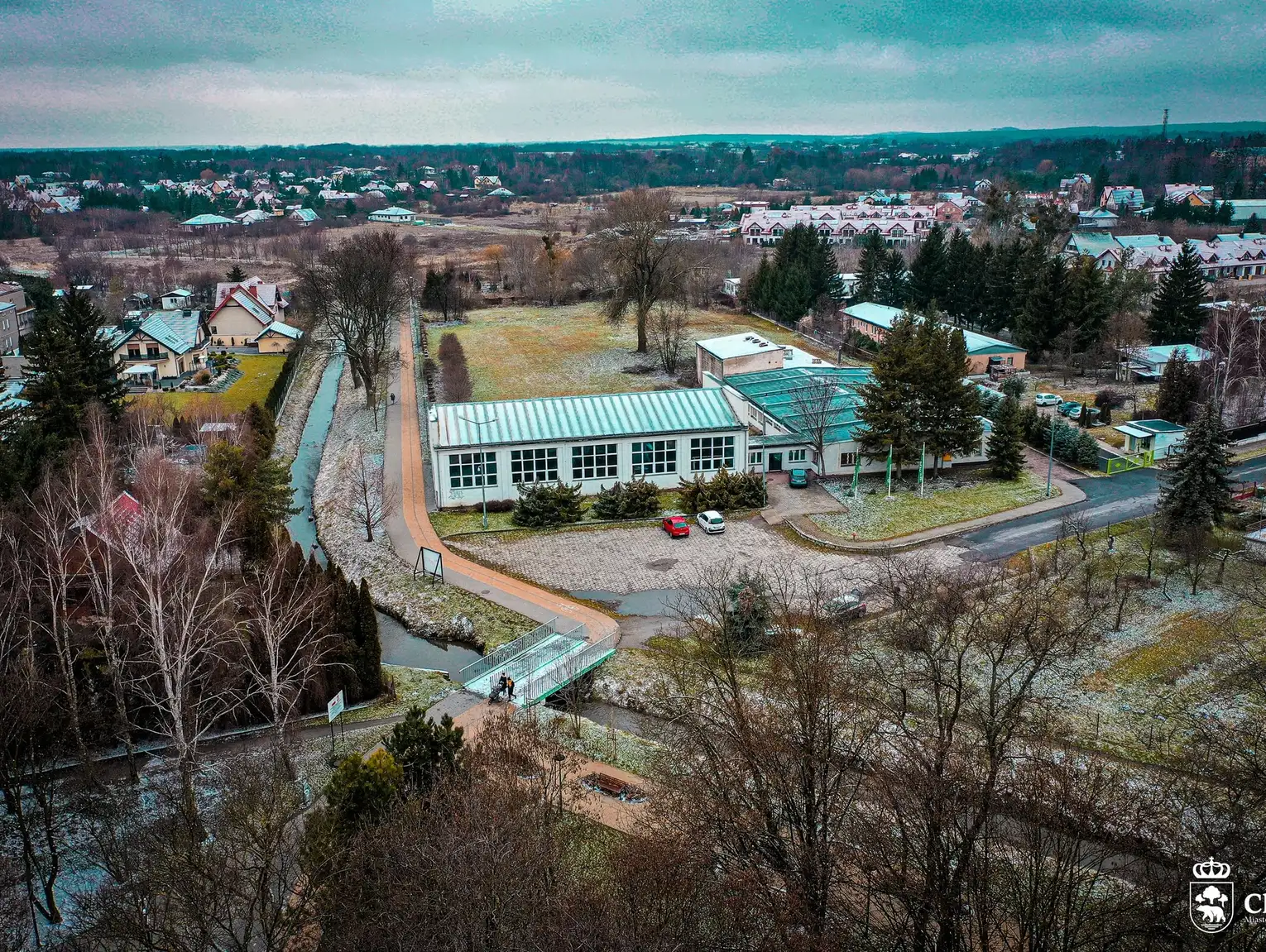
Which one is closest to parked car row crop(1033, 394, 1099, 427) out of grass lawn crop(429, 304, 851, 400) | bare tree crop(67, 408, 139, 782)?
grass lawn crop(429, 304, 851, 400)

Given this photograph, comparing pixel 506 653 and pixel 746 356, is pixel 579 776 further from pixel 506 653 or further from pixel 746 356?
pixel 746 356

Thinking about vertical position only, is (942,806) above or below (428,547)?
above

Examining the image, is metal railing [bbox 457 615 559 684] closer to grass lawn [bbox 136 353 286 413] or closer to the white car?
the white car

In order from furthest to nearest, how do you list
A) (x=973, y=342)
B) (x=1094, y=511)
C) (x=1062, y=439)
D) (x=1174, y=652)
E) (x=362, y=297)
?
1. (x=973, y=342)
2. (x=362, y=297)
3. (x=1062, y=439)
4. (x=1094, y=511)
5. (x=1174, y=652)

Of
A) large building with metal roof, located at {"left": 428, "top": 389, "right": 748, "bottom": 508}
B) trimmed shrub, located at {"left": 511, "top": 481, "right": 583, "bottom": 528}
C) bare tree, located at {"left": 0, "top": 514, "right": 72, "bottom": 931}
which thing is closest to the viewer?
bare tree, located at {"left": 0, "top": 514, "right": 72, "bottom": 931}

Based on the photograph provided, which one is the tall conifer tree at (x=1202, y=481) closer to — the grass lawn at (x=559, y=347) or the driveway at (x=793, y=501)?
the driveway at (x=793, y=501)

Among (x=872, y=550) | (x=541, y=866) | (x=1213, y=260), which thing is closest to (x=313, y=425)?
(x=872, y=550)

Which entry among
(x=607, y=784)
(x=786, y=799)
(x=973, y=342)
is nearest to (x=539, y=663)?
(x=607, y=784)
